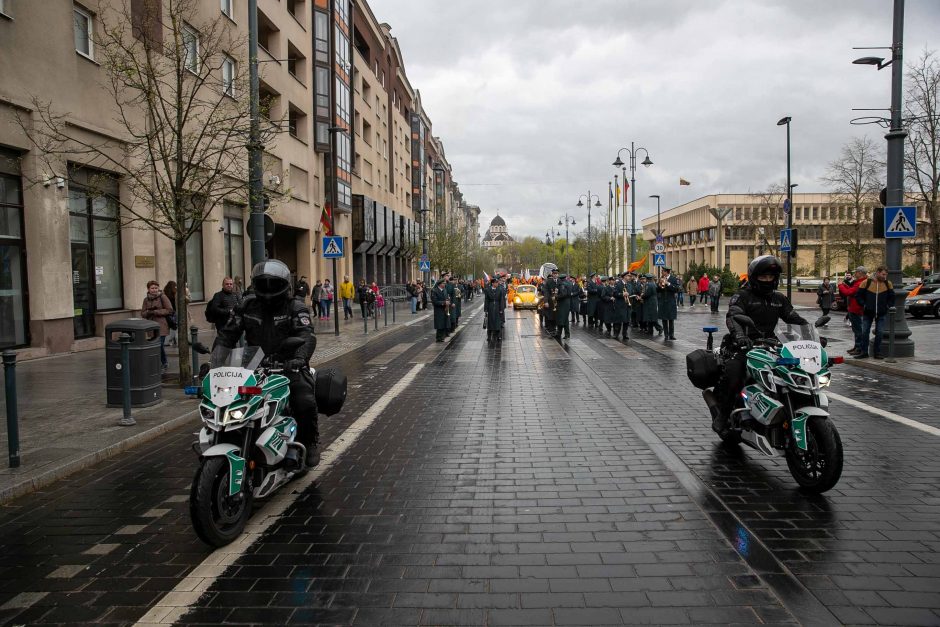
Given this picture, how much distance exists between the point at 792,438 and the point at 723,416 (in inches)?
45.4

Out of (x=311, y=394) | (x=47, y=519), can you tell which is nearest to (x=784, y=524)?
(x=311, y=394)

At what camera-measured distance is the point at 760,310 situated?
6.12 metres

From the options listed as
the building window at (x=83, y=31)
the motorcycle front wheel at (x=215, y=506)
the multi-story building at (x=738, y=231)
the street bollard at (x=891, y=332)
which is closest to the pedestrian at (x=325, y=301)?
the building window at (x=83, y=31)

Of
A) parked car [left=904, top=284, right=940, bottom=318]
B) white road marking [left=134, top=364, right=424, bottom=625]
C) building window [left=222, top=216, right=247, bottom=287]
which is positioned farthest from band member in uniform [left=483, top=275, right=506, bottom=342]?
parked car [left=904, top=284, right=940, bottom=318]

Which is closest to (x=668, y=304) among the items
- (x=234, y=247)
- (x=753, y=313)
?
(x=753, y=313)

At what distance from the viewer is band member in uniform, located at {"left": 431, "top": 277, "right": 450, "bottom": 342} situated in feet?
61.2

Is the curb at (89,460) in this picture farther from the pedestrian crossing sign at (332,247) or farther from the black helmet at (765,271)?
the pedestrian crossing sign at (332,247)

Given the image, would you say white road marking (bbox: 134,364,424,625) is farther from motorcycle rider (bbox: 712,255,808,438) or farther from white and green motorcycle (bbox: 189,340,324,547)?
motorcycle rider (bbox: 712,255,808,438)

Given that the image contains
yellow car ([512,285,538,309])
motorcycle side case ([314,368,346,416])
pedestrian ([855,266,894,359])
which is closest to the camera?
motorcycle side case ([314,368,346,416])

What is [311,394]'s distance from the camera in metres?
5.31

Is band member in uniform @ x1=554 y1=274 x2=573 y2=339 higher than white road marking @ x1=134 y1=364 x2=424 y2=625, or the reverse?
band member in uniform @ x1=554 y1=274 x2=573 y2=339

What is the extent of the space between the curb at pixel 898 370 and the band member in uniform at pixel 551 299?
8402mm

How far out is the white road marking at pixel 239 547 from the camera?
343cm

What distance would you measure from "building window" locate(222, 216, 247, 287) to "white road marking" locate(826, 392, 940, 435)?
65.8ft
